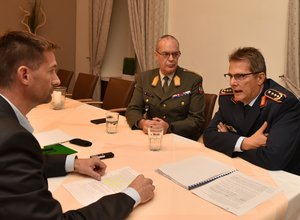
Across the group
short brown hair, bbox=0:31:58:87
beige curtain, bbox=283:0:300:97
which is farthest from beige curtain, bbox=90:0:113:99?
short brown hair, bbox=0:31:58:87

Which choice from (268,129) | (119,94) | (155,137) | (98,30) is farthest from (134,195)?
(98,30)

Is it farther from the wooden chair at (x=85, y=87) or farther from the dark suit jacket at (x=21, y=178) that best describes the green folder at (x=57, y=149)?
the wooden chair at (x=85, y=87)

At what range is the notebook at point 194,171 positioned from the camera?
1393 millimetres

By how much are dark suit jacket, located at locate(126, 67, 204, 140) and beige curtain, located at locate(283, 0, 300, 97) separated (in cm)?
86

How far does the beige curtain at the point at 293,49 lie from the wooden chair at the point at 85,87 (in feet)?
6.64

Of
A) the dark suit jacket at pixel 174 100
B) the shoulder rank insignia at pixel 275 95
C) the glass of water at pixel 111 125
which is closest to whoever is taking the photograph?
the shoulder rank insignia at pixel 275 95

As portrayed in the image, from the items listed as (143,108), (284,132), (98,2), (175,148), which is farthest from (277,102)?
(98,2)

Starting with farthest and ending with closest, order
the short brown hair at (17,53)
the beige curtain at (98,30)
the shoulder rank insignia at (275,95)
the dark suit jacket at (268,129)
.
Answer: the beige curtain at (98,30) → the shoulder rank insignia at (275,95) → the dark suit jacket at (268,129) → the short brown hair at (17,53)

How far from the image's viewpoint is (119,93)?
11.0 feet

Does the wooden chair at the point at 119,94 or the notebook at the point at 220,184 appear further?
the wooden chair at the point at 119,94

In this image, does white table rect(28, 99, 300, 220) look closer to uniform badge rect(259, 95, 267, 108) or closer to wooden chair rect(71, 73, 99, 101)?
uniform badge rect(259, 95, 267, 108)

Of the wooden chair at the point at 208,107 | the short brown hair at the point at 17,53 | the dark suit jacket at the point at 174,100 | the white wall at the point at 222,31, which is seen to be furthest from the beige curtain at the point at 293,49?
the short brown hair at the point at 17,53

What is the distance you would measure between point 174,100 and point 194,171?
1.18 m

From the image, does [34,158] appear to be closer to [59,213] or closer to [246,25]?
[59,213]
